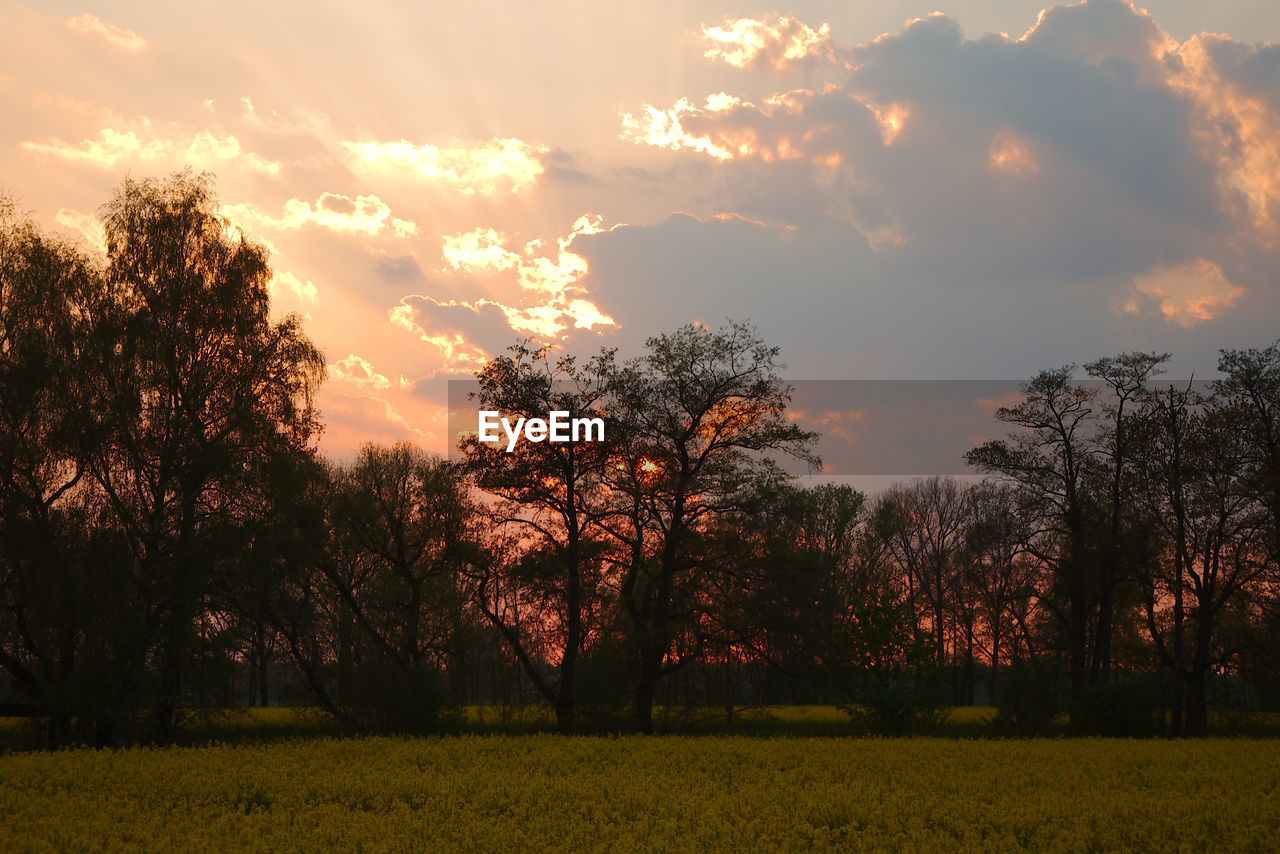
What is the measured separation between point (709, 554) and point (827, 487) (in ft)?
116

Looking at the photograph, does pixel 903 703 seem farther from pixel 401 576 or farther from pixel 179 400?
pixel 179 400

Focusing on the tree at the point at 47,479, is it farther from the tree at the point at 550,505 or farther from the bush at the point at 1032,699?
the bush at the point at 1032,699

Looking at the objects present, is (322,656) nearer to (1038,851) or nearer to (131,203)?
(131,203)

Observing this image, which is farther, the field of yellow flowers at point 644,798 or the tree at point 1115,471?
the tree at point 1115,471

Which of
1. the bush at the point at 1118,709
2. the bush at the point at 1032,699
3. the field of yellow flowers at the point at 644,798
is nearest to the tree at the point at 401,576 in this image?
the field of yellow flowers at the point at 644,798

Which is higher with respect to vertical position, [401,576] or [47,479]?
[47,479]

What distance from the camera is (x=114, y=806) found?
14922 millimetres

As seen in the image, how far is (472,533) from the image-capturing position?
33531mm

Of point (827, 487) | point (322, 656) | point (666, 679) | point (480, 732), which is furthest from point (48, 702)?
point (827, 487)

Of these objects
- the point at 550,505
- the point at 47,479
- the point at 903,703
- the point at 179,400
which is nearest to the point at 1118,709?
the point at 903,703

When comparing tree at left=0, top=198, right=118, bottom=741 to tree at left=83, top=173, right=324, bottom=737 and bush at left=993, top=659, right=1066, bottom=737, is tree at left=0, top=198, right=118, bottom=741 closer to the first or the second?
tree at left=83, top=173, right=324, bottom=737

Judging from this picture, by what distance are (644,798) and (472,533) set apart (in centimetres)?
1945

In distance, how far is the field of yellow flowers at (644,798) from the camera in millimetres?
12664

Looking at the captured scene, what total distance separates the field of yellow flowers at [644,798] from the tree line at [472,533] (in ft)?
19.3
